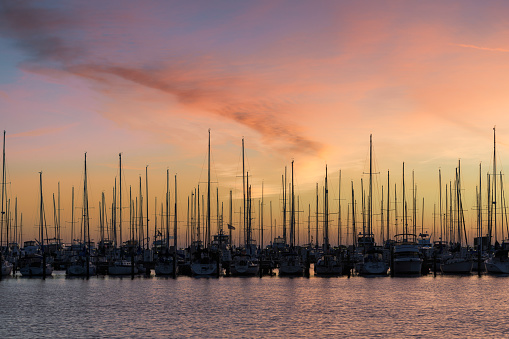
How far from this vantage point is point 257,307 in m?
62.7

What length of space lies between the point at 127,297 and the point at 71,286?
16.3 m

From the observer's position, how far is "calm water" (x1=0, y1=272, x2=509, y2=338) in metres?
48.8

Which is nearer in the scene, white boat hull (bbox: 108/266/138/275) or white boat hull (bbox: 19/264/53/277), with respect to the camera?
white boat hull (bbox: 19/264/53/277)

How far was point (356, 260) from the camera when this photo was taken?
10731 centimetres

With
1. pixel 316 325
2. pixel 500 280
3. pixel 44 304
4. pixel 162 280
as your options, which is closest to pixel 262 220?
pixel 162 280

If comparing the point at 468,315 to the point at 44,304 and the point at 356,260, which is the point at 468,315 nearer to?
the point at 44,304

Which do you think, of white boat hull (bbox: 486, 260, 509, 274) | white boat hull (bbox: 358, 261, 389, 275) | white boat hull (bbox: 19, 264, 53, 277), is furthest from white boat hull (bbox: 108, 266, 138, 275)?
white boat hull (bbox: 486, 260, 509, 274)

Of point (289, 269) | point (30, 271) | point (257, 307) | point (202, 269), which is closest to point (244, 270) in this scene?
point (202, 269)

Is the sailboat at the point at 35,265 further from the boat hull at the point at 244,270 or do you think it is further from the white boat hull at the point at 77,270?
the boat hull at the point at 244,270

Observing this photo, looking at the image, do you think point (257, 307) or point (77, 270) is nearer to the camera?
point (257, 307)

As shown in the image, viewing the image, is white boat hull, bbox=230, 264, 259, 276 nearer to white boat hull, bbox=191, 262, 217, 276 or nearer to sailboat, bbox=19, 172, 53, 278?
white boat hull, bbox=191, 262, 217, 276

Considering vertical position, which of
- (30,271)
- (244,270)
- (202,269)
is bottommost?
(30,271)

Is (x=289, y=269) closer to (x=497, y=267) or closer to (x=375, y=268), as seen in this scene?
(x=375, y=268)

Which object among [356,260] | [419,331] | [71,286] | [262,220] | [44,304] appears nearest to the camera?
[419,331]
